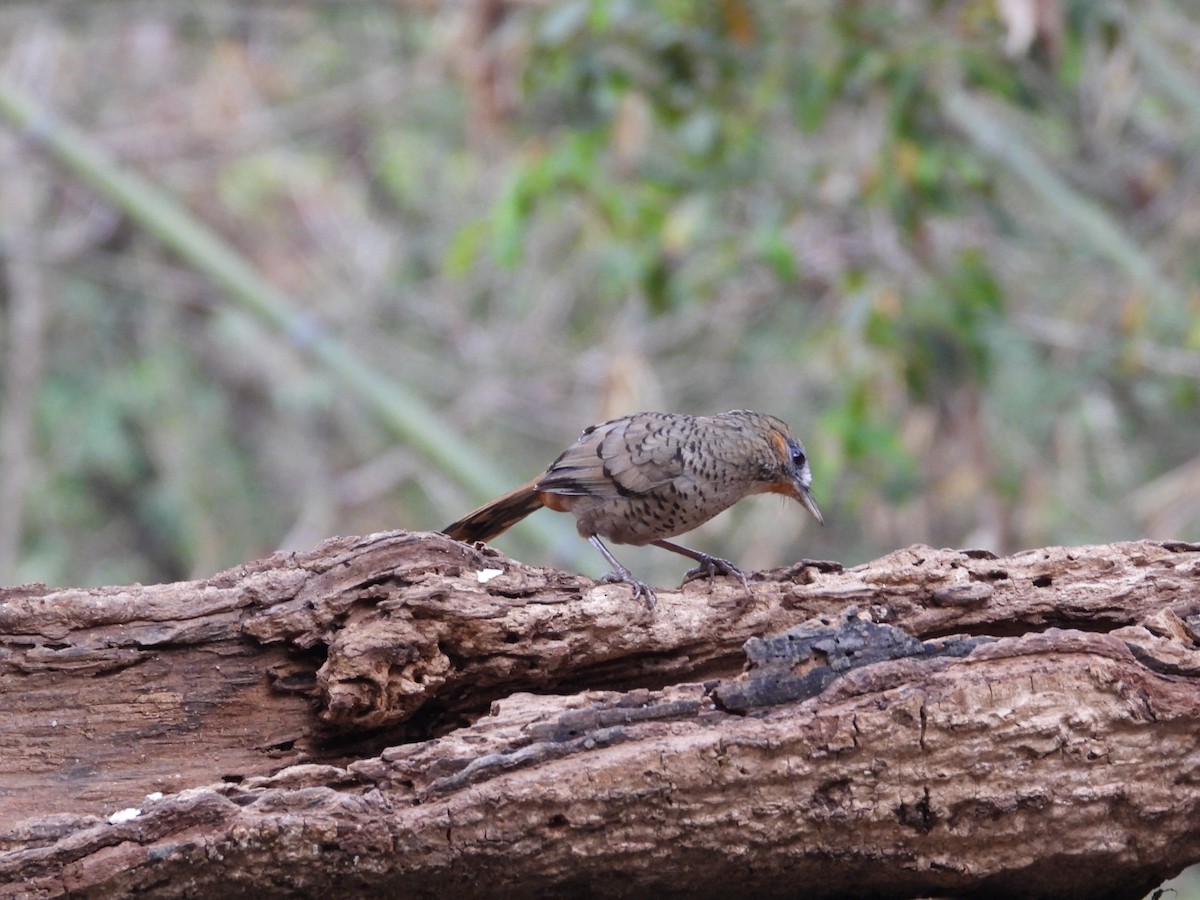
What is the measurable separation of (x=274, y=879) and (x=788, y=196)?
18.2 feet

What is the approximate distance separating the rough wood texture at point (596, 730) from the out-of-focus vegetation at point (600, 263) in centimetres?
319

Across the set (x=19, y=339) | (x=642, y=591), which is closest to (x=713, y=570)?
(x=642, y=591)

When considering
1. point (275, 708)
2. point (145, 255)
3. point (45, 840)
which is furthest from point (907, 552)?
point (145, 255)

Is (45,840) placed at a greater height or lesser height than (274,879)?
greater

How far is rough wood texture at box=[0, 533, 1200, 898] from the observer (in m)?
2.76

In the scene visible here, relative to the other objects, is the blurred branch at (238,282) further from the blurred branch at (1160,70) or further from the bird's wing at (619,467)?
the blurred branch at (1160,70)

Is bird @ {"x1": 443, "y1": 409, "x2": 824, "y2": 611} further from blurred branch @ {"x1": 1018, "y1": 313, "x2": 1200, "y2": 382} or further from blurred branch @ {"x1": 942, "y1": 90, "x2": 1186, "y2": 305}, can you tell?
blurred branch @ {"x1": 942, "y1": 90, "x2": 1186, "y2": 305}

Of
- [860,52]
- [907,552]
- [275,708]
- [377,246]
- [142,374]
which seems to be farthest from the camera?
[377,246]

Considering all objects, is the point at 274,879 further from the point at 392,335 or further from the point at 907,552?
the point at 392,335

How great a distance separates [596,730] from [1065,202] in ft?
17.0

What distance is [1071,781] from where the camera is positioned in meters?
2.89

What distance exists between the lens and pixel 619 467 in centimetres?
454

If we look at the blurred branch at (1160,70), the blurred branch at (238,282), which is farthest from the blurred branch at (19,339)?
the blurred branch at (1160,70)

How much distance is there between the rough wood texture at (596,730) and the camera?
9.07 ft
